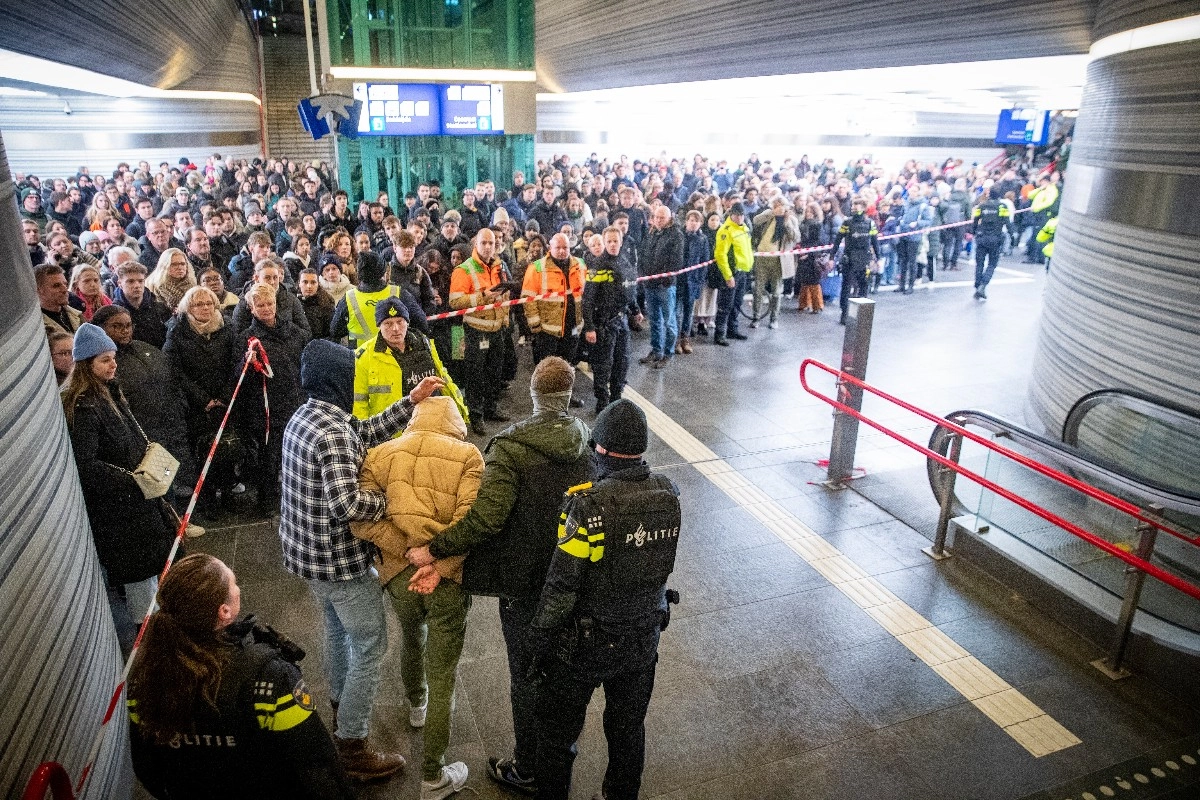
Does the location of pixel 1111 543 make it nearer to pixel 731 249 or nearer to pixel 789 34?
pixel 731 249

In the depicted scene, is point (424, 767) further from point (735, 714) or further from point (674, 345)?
point (674, 345)

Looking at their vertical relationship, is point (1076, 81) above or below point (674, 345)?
above

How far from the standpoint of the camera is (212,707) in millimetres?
2021

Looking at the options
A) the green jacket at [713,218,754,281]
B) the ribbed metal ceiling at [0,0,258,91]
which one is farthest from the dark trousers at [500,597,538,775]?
the green jacket at [713,218,754,281]

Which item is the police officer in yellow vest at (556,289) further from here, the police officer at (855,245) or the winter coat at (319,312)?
the police officer at (855,245)

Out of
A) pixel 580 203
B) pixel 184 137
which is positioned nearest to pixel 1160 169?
pixel 580 203

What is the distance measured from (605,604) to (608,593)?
0.05 m

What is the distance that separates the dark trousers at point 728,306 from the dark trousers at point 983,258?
4.47m

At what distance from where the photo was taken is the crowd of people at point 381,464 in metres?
2.77

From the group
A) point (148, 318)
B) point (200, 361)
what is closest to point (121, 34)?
point (148, 318)

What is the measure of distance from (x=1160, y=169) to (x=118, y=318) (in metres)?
6.99

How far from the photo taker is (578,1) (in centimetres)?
1386

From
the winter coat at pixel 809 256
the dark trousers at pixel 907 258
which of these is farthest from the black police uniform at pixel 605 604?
the dark trousers at pixel 907 258

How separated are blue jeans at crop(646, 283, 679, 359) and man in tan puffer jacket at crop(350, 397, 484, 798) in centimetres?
598
